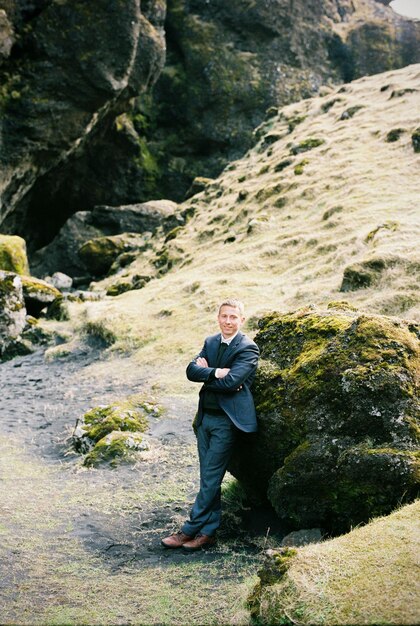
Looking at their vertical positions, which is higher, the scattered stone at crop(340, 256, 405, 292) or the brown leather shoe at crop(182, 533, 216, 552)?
the scattered stone at crop(340, 256, 405, 292)

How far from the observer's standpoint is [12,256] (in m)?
28.7

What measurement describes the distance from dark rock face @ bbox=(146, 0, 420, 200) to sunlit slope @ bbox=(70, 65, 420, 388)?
17529 mm

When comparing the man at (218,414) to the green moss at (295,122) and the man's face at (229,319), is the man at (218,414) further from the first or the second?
the green moss at (295,122)

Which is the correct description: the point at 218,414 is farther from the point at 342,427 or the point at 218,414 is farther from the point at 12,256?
the point at 12,256

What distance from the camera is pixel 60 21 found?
34469 millimetres

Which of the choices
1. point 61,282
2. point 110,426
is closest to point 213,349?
point 110,426

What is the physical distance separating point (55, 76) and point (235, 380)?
33.6 metres

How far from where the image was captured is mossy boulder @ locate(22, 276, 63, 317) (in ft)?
89.0

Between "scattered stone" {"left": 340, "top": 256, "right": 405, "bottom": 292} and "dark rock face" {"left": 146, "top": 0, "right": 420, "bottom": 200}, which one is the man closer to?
"scattered stone" {"left": 340, "top": 256, "right": 405, "bottom": 292}

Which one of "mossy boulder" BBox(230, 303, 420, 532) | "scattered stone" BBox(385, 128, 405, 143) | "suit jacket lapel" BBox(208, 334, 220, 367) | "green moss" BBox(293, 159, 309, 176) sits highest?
"scattered stone" BBox(385, 128, 405, 143)

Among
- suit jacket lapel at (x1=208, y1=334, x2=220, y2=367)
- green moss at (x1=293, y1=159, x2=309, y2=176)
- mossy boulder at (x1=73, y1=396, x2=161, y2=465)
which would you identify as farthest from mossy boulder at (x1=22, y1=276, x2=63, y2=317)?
suit jacket lapel at (x1=208, y1=334, x2=220, y2=367)

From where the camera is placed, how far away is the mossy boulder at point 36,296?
2714cm

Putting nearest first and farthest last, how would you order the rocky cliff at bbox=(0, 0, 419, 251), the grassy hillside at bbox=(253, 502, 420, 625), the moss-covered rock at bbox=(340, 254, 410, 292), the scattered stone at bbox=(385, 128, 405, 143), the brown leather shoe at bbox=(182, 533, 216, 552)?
the grassy hillside at bbox=(253, 502, 420, 625) < the brown leather shoe at bbox=(182, 533, 216, 552) < the moss-covered rock at bbox=(340, 254, 410, 292) < the scattered stone at bbox=(385, 128, 405, 143) < the rocky cliff at bbox=(0, 0, 419, 251)

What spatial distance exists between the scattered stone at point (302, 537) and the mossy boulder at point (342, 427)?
5.3 inches
